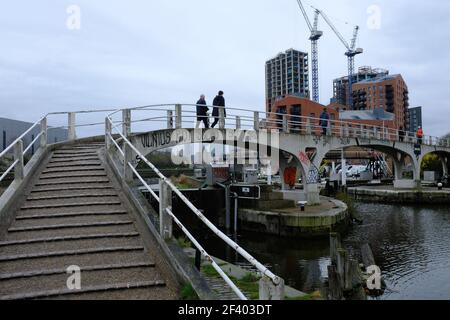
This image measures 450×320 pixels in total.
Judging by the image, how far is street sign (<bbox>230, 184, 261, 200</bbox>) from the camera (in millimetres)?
18422

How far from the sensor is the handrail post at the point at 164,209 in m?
5.43

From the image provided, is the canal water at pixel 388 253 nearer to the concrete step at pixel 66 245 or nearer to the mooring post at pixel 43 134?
the concrete step at pixel 66 245

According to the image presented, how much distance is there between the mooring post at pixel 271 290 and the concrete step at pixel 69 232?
142 inches

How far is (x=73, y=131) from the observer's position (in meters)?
13.9

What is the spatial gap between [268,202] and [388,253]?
7.09 metres

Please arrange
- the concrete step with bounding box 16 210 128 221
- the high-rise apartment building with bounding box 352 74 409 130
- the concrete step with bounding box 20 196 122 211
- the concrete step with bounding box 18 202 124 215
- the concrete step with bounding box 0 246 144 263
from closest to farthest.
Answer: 1. the concrete step with bounding box 0 246 144 263
2. the concrete step with bounding box 16 210 128 221
3. the concrete step with bounding box 18 202 124 215
4. the concrete step with bounding box 20 196 122 211
5. the high-rise apartment building with bounding box 352 74 409 130

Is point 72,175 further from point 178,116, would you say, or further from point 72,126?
point 178,116

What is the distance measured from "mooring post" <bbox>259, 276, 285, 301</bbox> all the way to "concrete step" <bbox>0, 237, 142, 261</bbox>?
10.3 ft

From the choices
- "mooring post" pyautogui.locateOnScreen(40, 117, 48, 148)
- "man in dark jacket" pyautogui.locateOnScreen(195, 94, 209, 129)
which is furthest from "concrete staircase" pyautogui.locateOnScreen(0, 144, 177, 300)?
"man in dark jacket" pyautogui.locateOnScreen(195, 94, 209, 129)

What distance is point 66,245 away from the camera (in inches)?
226

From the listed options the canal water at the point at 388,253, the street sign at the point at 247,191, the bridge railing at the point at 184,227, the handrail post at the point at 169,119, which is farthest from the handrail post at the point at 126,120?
the street sign at the point at 247,191

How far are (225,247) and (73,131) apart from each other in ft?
26.3

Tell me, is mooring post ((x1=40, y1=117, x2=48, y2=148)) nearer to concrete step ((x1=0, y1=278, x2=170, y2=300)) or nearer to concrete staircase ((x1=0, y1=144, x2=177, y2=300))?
concrete staircase ((x1=0, y1=144, x2=177, y2=300))
